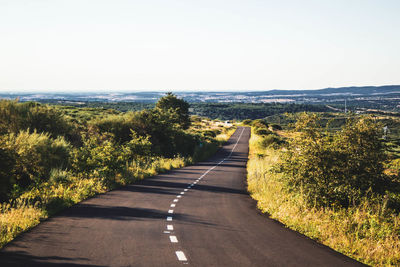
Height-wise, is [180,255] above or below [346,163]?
below

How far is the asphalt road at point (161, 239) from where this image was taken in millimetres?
6891

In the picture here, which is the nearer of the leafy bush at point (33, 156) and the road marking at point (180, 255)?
the road marking at point (180, 255)

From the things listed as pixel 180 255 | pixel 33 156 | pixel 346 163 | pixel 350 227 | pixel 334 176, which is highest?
pixel 346 163

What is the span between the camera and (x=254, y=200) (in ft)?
52.1

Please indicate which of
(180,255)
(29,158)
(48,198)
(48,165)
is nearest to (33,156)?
(29,158)

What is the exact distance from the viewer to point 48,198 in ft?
39.5

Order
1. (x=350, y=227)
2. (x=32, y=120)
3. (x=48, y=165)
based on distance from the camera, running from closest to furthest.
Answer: (x=350, y=227) → (x=48, y=165) → (x=32, y=120)

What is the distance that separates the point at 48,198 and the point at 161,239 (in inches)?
215

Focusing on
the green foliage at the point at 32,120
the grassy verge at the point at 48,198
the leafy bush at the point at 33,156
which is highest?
the green foliage at the point at 32,120

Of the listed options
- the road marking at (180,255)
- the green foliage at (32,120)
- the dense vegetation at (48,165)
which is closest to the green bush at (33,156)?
the dense vegetation at (48,165)

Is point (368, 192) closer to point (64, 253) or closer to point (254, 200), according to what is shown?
point (254, 200)

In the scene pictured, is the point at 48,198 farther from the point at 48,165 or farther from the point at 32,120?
the point at 32,120

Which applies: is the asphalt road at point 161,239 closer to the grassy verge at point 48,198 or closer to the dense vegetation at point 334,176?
the grassy verge at point 48,198

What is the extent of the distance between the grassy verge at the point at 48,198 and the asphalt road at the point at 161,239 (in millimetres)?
320
